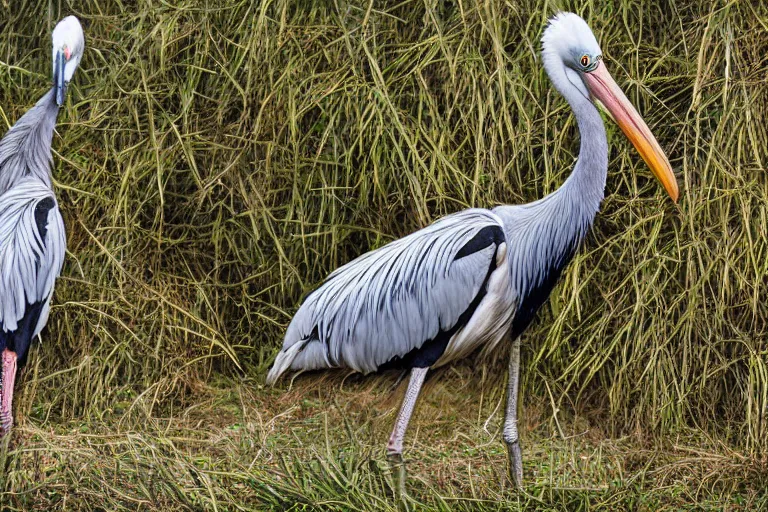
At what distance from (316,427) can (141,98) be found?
153 cm

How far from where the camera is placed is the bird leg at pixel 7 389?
3.89 meters

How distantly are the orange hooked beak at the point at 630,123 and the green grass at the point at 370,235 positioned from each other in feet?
1.67

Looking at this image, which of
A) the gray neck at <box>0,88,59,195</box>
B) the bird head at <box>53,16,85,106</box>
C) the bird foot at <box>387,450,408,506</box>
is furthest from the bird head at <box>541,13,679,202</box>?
the gray neck at <box>0,88,59,195</box>

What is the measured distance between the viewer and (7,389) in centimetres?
392

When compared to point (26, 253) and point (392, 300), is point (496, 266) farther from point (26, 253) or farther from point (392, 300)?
point (26, 253)

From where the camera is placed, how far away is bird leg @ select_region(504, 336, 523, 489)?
378 cm

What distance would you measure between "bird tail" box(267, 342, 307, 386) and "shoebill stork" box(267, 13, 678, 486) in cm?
12

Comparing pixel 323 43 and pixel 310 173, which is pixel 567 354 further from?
pixel 323 43

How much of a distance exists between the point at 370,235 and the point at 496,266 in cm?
93

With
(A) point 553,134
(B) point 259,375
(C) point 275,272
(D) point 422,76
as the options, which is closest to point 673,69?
(A) point 553,134

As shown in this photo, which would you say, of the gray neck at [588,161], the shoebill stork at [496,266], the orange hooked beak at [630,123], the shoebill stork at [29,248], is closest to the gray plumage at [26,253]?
the shoebill stork at [29,248]

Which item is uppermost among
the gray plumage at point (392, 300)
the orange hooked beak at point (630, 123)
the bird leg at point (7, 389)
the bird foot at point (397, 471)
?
the orange hooked beak at point (630, 123)

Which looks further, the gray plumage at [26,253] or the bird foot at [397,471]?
the gray plumage at [26,253]

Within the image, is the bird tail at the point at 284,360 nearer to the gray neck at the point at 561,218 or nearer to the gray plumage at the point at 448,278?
the gray plumage at the point at 448,278
